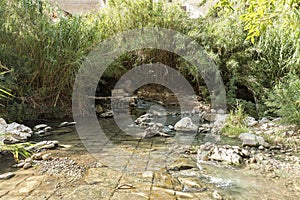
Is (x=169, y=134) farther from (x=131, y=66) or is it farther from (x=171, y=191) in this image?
(x=131, y=66)

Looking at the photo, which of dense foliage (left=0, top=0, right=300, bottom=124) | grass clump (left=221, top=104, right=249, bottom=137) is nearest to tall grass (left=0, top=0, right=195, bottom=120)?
dense foliage (left=0, top=0, right=300, bottom=124)

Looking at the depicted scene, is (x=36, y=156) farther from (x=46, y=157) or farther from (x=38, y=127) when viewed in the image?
(x=38, y=127)

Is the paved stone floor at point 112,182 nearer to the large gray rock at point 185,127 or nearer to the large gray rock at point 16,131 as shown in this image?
the large gray rock at point 16,131

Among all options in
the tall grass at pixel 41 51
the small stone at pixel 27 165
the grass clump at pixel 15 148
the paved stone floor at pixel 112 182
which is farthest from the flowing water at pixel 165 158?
the grass clump at pixel 15 148

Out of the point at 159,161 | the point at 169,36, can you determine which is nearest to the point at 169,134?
the point at 159,161

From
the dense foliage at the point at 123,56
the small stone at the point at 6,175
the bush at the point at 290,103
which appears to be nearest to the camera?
the small stone at the point at 6,175

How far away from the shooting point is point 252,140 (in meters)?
3.02

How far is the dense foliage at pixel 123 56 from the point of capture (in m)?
3.63

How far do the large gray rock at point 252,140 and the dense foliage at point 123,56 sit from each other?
0.57 meters

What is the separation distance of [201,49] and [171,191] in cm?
393

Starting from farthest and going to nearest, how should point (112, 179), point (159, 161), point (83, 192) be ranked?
point (159, 161) → point (112, 179) → point (83, 192)

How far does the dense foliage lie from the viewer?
11.9 feet

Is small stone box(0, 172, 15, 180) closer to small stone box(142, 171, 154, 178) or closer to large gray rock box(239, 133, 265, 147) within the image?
small stone box(142, 171, 154, 178)

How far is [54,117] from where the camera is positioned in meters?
4.44
